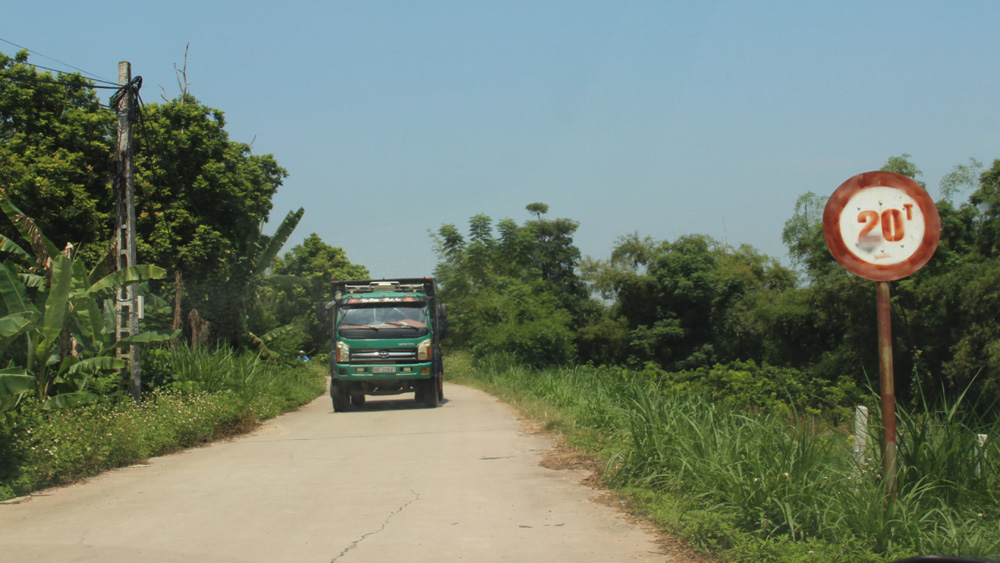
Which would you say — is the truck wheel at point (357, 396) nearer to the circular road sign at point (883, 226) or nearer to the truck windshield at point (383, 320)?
the truck windshield at point (383, 320)

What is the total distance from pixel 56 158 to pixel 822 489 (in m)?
21.1

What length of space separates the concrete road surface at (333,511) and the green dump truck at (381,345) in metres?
5.83

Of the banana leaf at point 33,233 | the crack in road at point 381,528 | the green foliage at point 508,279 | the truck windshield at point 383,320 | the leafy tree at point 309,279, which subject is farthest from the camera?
the leafy tree at point 309,279

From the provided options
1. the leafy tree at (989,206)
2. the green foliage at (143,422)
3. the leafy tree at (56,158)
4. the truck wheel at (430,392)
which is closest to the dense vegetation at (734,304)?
the leafy tree at (989,206)

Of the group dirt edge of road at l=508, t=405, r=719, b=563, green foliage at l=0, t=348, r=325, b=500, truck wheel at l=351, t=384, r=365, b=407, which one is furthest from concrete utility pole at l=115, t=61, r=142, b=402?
dirt edge of road at l=508, t=405, r=719, b=563

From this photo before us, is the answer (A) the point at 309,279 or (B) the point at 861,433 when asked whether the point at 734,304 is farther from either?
(B) the point at 861,433

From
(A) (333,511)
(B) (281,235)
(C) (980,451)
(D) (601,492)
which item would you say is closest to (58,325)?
(A) (333,511)

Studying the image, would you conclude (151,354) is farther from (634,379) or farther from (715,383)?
(715,383)

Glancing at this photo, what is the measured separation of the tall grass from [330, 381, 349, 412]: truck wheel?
11.4m

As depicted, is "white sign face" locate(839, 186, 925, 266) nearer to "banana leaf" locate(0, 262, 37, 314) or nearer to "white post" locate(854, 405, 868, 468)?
"white post" locate(854, 405, 868, 468)

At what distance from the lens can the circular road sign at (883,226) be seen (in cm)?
536

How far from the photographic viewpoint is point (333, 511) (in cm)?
714

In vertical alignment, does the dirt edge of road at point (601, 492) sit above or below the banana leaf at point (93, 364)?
below

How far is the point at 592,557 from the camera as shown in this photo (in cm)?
548
